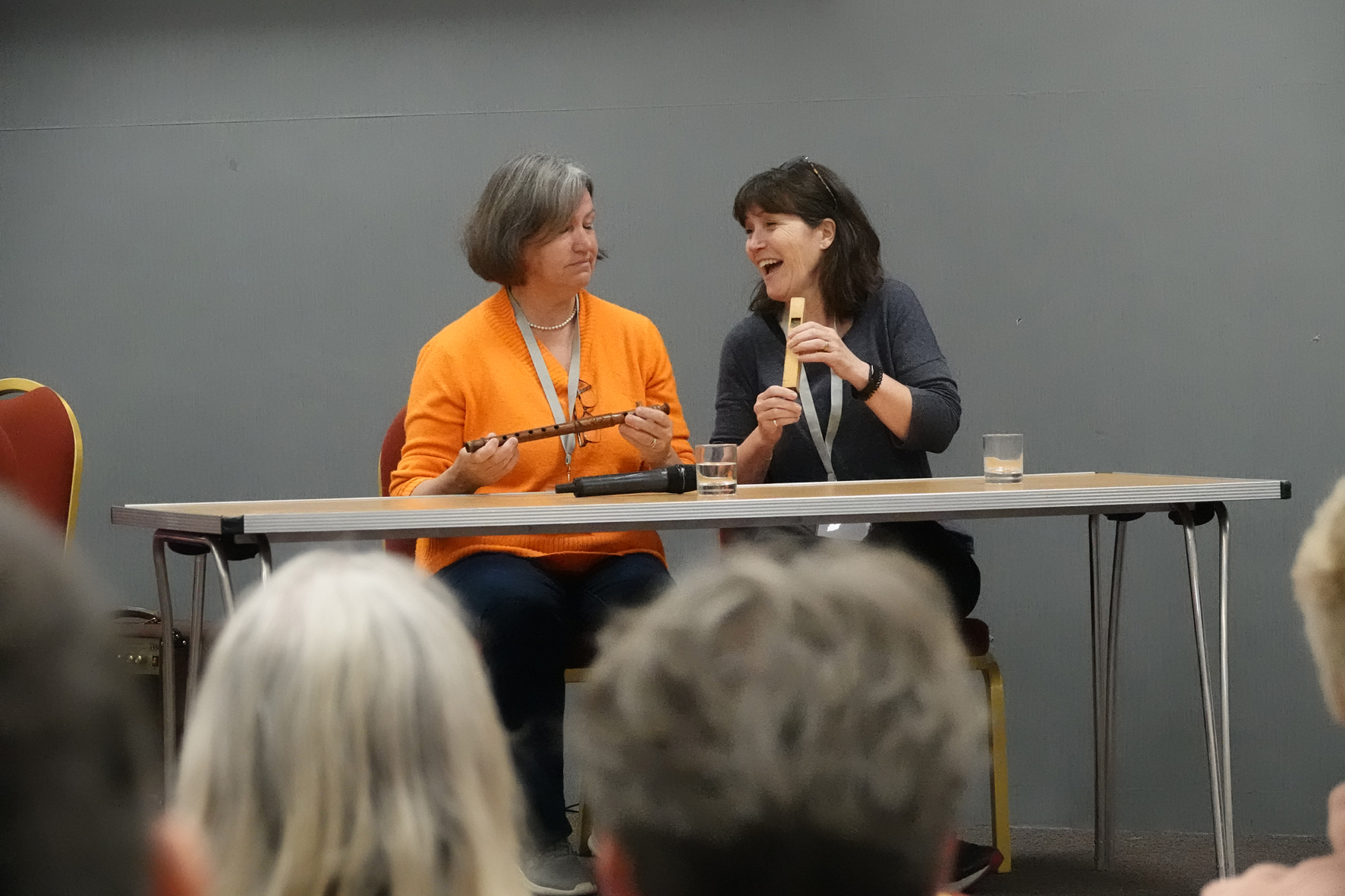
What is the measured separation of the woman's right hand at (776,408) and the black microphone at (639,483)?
27cm

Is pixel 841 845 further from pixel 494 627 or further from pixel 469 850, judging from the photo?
pixel 494 627

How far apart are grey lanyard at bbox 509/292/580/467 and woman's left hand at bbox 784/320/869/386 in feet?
1.38

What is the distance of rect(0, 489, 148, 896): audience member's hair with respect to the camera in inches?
16.2

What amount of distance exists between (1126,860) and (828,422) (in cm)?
108

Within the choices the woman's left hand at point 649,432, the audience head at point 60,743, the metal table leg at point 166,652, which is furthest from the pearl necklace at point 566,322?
the audience head at point 60,743

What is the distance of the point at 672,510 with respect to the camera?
184 centimetres

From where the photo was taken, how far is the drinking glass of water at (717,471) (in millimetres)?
2084

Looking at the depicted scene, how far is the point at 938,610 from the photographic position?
1.96 feet

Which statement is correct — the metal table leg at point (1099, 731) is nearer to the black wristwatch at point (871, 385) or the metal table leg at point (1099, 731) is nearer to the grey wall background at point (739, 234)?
the grey wall background at point (739, 234)

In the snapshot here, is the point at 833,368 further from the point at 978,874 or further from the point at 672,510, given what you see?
the point at 978,874

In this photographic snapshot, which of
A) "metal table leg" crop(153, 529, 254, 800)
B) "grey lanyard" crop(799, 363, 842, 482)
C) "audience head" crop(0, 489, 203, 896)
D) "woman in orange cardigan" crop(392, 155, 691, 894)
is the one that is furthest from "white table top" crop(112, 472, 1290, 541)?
"audience head" crop(0, 489, 203, 896)

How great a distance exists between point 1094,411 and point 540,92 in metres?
1.50

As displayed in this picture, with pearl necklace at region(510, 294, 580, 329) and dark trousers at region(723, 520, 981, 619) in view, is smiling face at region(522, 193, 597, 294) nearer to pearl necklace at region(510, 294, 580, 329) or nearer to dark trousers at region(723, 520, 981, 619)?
pearl necklace at region(510, 294, 580, 329)

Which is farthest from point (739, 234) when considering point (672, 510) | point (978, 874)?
point (978, 874)
